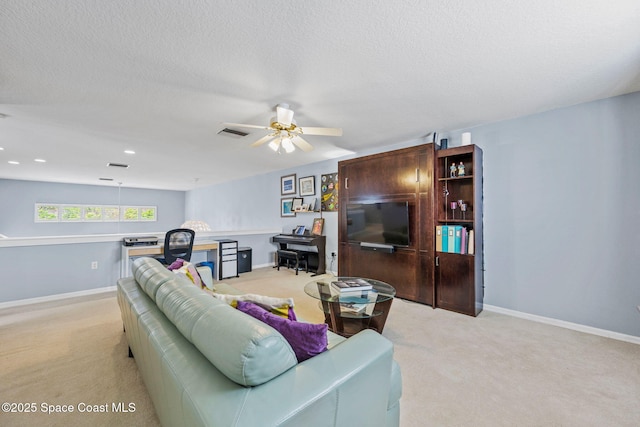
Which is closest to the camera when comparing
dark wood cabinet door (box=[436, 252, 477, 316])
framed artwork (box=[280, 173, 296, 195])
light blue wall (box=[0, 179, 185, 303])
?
dark wood cabinet door (box=[436, 252, 477, 316])

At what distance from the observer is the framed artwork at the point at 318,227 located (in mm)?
5312

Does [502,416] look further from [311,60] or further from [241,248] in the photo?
[241,248]

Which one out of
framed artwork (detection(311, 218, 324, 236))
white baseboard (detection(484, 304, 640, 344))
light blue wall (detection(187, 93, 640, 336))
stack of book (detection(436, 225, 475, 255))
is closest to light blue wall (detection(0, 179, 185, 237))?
framed artwork (detection(311, 218, 324, 236))

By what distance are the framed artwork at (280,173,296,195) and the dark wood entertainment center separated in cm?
235

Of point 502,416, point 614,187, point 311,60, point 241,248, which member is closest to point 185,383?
point 502,416

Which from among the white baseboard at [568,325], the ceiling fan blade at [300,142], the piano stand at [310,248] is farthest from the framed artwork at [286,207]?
the white baseboard at [568,325]

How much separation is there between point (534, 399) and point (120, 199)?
11.3m

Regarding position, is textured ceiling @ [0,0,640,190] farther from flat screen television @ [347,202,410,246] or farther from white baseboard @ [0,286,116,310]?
white baseboard @ [0,286,116,310]

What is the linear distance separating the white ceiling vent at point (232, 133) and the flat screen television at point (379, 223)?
1.93m

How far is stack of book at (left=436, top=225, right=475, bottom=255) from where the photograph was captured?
3.13 m

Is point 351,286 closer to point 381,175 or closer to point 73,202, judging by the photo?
point 381,175

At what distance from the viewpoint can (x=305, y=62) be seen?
2.04 m

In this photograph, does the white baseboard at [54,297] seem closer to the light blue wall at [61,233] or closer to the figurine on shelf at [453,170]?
the light blue wall at [61,233]

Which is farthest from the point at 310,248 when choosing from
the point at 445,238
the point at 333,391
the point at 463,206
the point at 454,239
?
the point at 333,391
